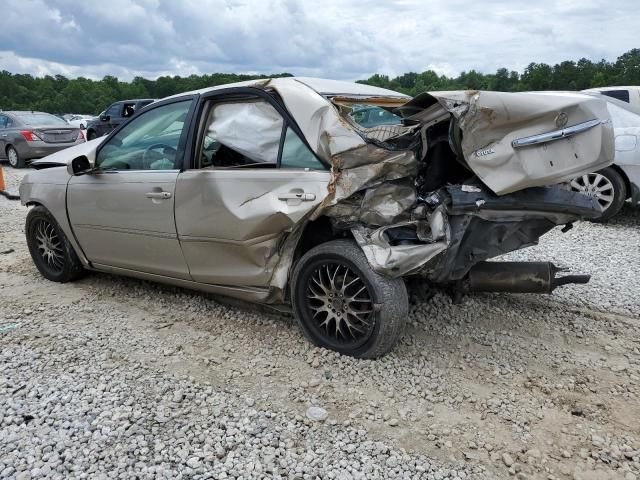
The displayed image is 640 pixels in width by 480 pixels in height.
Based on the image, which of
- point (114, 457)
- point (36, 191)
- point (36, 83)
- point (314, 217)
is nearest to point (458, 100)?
point (314, 217)

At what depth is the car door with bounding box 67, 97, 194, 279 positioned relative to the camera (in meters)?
4.04

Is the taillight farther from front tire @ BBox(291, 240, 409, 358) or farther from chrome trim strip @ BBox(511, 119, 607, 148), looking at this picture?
chrome trim strip @ BBox(511, 119, 607, 148)

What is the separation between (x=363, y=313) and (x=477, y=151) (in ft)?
3.84

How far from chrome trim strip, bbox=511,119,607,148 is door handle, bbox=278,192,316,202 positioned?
3.97ft

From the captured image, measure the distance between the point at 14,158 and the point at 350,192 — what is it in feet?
46.0

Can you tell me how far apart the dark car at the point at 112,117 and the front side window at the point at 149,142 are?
13.8 m

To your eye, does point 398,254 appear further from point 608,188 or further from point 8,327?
point 608,188

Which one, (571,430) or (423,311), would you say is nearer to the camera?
(571,430)

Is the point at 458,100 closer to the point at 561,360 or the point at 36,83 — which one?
the point at 561,360

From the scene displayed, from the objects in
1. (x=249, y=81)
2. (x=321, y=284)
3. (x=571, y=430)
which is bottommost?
(x=571, y=430)

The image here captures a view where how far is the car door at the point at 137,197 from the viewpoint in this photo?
4035mm

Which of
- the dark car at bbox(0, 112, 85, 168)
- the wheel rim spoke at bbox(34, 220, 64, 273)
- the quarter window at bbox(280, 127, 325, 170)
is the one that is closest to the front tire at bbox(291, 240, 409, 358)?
the quarter window at bbox(280, 127, 325, 170)

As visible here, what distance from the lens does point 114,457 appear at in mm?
2586

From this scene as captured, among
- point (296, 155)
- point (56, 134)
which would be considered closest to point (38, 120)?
point (56, 134)
